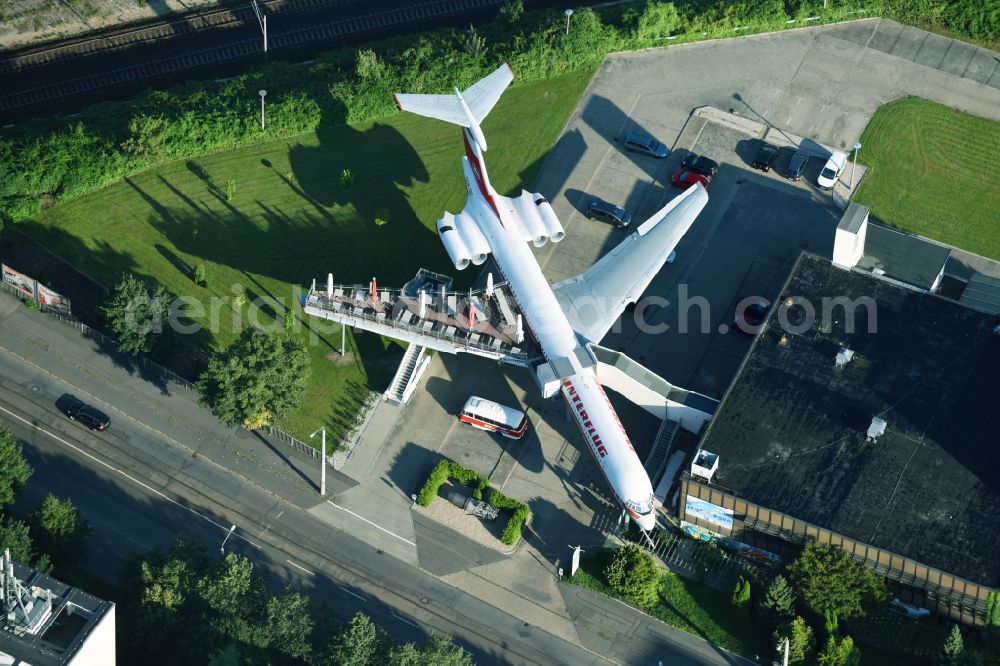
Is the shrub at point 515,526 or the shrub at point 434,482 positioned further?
the shrub at point 434,482

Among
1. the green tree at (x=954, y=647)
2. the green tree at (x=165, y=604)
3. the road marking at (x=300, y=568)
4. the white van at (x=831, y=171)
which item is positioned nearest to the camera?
the green tree at (x=954, y=647)

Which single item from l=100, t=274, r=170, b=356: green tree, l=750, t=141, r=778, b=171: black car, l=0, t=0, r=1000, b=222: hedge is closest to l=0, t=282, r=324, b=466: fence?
l=100, t=274, r=170, b=356: green tree

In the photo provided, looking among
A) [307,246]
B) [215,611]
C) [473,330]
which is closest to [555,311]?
[473,330]

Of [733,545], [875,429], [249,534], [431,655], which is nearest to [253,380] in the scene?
[249,534]

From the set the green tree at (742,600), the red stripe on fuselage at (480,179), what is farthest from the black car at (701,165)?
the green tree at (742,600)

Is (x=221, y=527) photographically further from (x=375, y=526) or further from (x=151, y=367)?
(x=151, y=367)

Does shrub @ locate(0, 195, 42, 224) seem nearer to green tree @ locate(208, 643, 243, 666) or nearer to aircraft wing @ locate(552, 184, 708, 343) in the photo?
aircraft wing @ locate(552, 184, 708, 343)

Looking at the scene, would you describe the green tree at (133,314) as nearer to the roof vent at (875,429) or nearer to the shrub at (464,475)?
the shrub at (464,475)
